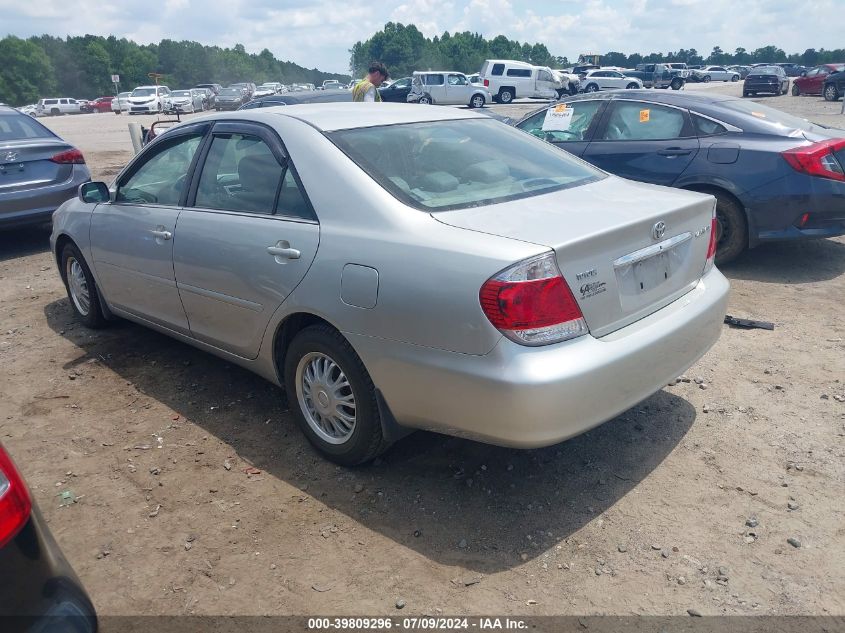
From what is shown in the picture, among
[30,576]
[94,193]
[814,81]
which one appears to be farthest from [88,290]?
[814,81]

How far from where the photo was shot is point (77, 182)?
26.9 ft

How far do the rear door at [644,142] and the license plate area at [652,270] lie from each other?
3.46m

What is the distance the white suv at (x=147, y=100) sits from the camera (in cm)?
4206

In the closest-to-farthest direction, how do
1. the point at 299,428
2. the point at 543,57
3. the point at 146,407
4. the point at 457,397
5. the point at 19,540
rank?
the point at 19,540 < the point at 457,397 < the point at 299,428 < the point at 146,407 < the point at 543,57

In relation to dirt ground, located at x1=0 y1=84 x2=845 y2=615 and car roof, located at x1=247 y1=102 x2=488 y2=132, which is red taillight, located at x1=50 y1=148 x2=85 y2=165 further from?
car roof, located at x1=247 y1=102 x2=488 y2=132

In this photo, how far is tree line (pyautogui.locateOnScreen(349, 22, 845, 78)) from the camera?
349 feet

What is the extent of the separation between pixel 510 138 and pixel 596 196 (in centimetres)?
83

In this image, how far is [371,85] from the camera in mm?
8633

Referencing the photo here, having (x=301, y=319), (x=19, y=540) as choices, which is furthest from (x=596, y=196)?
(x=19, y=540)

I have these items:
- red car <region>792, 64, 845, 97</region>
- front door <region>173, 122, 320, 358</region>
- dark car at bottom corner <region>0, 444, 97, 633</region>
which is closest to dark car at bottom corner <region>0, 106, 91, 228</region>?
front door <region>173, 122, 320, 358</region>

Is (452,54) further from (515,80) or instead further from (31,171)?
(31,171)

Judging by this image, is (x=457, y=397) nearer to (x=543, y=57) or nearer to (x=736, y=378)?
(x=736, y=378)

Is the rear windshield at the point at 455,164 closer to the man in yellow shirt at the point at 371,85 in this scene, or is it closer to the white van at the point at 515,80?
the man in yellow shirt at the point at 371,85

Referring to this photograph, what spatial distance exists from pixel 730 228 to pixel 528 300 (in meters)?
4.35
